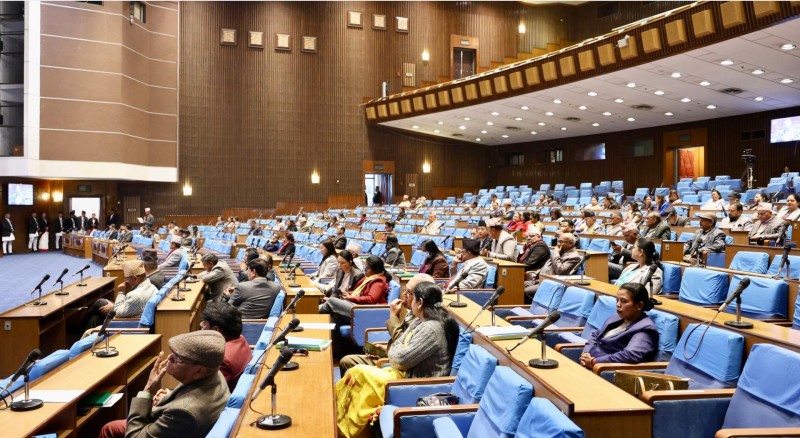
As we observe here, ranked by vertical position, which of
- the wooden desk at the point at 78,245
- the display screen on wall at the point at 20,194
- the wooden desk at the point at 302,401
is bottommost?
the wooden desk at the point at 78,245

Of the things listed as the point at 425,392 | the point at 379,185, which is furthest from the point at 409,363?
the point at 379,185

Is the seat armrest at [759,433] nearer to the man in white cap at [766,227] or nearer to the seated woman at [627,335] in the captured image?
the seated woman at [627,335]

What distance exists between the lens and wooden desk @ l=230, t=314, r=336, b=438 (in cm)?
237

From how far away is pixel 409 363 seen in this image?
3312 millimetres

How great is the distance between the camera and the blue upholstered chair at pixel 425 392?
2701mm

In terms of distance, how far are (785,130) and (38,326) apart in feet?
52.5

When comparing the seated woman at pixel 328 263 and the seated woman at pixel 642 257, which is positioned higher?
the seated woman at pixel 642 257

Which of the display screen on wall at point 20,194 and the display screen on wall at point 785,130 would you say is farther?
the display screen on wall at point 20,194

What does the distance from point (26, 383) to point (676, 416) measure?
2.79 metres

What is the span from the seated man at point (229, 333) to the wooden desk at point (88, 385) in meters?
0.63

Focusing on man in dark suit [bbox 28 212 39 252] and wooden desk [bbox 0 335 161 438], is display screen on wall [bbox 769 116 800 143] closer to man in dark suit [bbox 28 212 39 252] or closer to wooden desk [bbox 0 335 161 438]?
wooden desk [bbox 0 335 161 438]

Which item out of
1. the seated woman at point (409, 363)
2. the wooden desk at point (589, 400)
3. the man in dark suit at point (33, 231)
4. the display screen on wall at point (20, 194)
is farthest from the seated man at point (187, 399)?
the display screen on wall at point (20, 194)

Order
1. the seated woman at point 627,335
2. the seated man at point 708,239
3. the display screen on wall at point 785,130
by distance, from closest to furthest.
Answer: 1. the seated woman at point 627,335
2. the seated man at point 708,239
3. the display screen on wall at point 785,130

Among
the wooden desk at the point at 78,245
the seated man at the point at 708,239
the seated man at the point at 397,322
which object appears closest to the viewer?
the seated man at the point at 397,322
